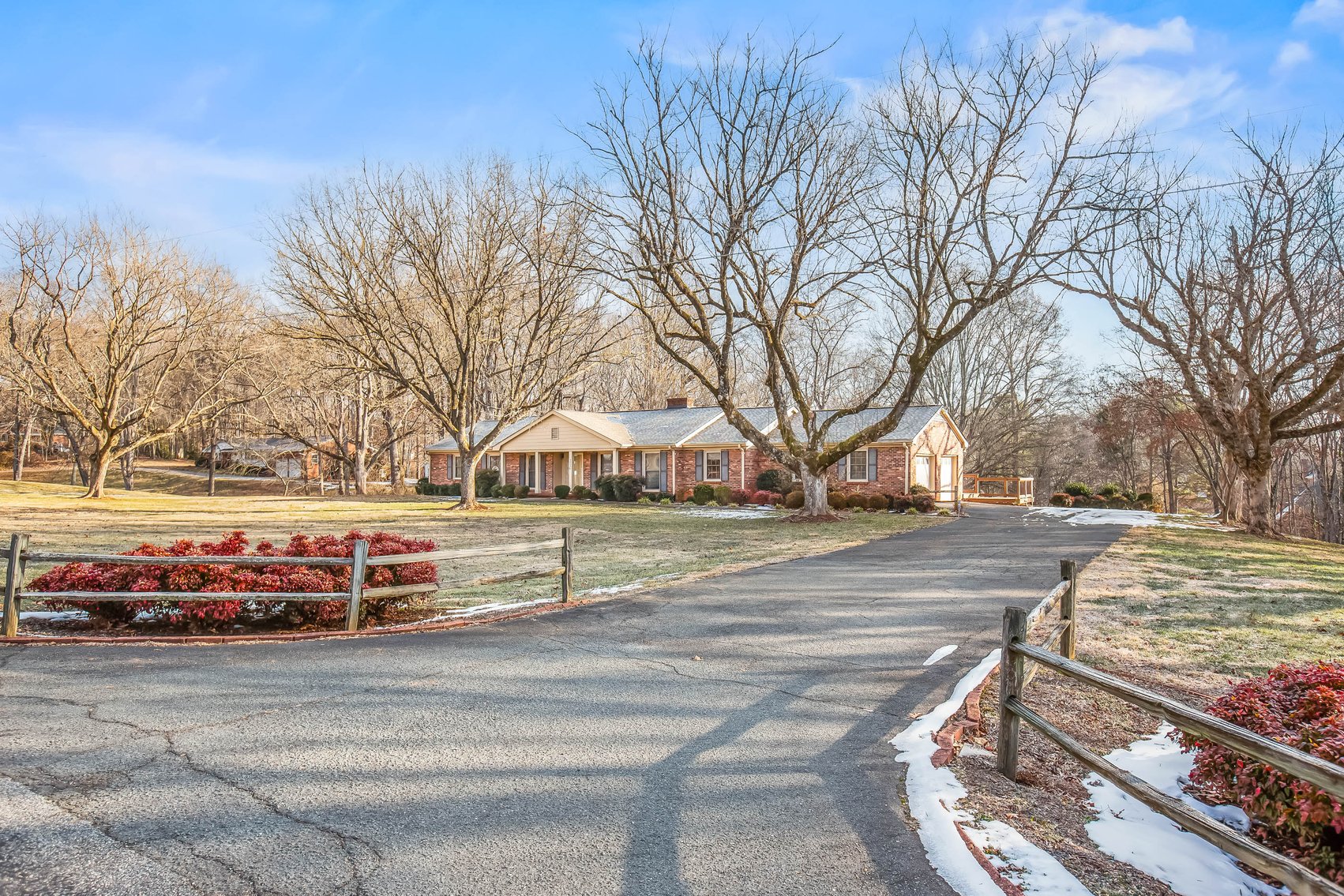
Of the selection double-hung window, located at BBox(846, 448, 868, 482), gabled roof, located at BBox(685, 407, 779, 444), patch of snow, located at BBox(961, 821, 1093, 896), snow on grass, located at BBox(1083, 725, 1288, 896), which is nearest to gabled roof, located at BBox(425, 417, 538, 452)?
gabled roof, located at BBox(685, 407, 779, 444)

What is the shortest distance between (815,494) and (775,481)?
343 inches

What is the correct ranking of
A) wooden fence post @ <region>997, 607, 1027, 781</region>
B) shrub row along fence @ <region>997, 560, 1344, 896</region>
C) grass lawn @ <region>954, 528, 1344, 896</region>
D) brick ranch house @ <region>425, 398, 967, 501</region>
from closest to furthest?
1. shrub row along fence @ <region>997, 560, 1344, 896</region>
2. grass lawn @ <region>954, 528, 1344, 896</region>
3. wooden fence post @ <region>997, 607, 1027, 781</region>
4. brick ranch house @ <region>425, 398, 967, 501</region>

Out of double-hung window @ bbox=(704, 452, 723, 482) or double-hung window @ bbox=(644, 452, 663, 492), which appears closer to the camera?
double-hung window @ bbox=(704, 452, 723, 482)

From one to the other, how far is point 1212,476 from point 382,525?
117ft

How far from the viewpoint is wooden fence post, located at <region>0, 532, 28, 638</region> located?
316 inches

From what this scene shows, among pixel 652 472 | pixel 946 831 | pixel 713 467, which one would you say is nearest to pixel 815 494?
pixel 713 467

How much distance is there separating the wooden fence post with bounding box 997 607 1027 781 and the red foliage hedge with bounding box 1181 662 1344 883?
Result: 910 millimetres

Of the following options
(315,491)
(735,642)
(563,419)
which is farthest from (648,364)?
(735,642)

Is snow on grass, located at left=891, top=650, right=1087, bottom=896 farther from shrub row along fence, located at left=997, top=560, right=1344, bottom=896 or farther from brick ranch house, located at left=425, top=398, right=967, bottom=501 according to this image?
brick ranch house, located at left=425, top=398, right=967, bottom=501

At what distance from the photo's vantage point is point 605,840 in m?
3.66

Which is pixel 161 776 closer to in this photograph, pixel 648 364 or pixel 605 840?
pixel 605 840

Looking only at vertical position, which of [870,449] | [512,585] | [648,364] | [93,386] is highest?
[648,364]

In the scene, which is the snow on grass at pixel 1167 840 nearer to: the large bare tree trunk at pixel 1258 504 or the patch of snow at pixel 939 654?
the patch of snow at pixel 939 654

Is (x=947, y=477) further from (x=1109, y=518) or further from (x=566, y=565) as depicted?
(x=566, y=565)
